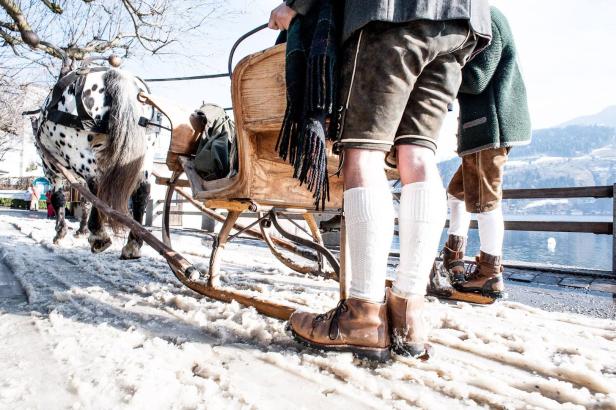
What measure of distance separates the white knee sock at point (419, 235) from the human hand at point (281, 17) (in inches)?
30.9

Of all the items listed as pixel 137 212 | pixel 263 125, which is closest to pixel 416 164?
pixel 263 125

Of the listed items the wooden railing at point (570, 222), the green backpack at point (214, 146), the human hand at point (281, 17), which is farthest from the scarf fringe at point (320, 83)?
the wooden railing at point (570, 222)

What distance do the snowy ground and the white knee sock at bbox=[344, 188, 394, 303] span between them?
24cm

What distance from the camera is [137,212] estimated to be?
3.67 metres

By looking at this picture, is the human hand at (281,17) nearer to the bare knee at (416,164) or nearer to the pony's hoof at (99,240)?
the bare knee at (416,164)

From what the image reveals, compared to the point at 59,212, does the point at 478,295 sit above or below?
below

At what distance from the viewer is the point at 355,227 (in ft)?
4.15

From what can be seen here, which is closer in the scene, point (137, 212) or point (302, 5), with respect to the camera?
point (302, 5)

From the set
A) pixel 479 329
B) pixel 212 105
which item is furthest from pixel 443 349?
pixel 212 105

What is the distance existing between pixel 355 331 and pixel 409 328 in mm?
173

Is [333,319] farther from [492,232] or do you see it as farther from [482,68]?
[482,68]

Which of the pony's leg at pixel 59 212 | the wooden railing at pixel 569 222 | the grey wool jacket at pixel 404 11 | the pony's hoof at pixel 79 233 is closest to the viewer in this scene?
the grey wool jacket at pixel 404 11

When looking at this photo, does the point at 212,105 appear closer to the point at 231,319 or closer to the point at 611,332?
the point at 231,319

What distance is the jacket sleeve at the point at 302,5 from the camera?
132 cm
